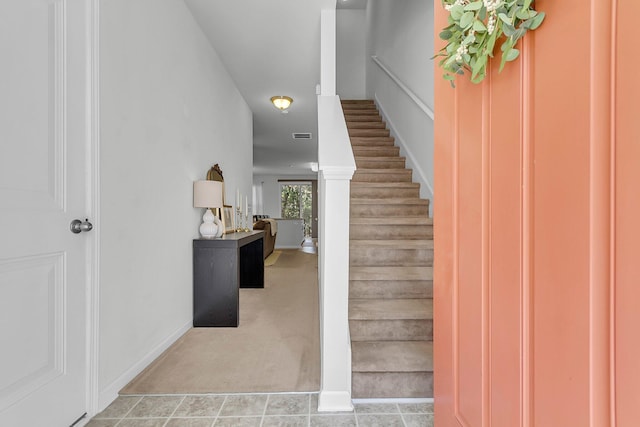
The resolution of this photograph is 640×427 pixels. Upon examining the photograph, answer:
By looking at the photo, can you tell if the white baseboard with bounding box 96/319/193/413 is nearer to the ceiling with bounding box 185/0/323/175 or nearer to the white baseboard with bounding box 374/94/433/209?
the white baseboard with bounding box 374/94/433/209

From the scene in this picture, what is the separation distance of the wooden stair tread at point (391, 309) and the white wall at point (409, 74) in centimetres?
111

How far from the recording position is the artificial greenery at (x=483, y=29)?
648 mm

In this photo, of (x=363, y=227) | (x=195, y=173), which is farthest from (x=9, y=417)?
(x=363, y=227)

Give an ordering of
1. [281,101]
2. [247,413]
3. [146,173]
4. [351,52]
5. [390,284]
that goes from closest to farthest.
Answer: [247,413] < [146,173] < [390,284] < [281,101] < [351,52]

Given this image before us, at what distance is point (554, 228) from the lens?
0.61 m

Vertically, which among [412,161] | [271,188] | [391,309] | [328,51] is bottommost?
[391,309]

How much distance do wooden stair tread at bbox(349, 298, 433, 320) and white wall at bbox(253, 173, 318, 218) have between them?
30.9ft

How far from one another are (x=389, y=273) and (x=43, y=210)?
6.30 ft

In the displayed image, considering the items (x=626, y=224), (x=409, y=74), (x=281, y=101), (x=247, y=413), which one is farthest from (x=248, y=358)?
(x=281, y=101)

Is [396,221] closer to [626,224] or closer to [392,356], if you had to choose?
[392,356]

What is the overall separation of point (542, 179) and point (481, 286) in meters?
0.34

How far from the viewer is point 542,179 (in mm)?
640

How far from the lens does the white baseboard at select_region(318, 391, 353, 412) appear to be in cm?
158

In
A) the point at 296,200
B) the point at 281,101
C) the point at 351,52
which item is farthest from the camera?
the point at 296,200
